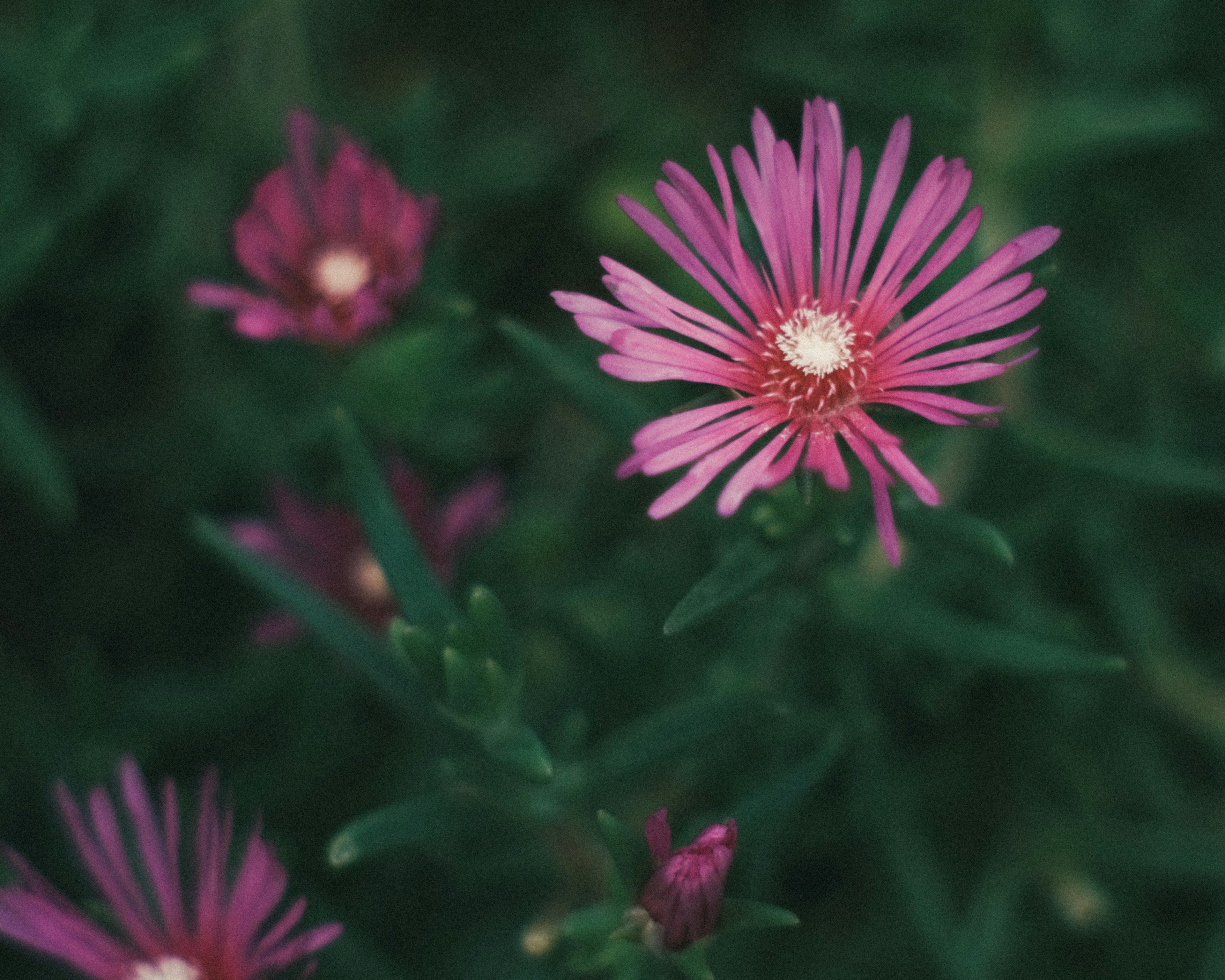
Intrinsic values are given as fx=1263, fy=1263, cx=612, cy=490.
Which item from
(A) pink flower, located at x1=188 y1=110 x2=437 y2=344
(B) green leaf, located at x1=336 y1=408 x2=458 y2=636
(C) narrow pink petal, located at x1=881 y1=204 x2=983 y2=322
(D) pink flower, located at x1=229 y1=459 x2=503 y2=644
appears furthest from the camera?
(D) pink flower, located at x1=229 y1=459 x2=503 y2=644

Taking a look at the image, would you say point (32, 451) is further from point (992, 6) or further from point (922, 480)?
point (992, 6)

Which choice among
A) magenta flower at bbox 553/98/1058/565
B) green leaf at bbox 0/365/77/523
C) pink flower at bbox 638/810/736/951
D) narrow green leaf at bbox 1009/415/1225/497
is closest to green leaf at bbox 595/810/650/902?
pink flower at bbox 638/810/736/951

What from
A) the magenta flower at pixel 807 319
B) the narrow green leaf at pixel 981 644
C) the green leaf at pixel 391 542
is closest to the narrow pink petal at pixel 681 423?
the magenta flower at pixel 807 319

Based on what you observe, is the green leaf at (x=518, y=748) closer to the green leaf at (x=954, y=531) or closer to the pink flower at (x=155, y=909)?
the pink flower at (x=155, y=909)

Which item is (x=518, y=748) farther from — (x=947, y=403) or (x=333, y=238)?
(x=333, y=238)

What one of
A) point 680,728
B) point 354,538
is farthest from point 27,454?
point 680,728

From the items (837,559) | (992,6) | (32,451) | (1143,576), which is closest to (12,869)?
(32,451)

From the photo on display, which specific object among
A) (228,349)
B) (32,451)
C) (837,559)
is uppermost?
(228,349)

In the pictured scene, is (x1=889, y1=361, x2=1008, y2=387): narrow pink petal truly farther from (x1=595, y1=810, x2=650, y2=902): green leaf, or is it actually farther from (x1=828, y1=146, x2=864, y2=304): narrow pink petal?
(x1=595, y1=810, x2=650, y2=902): green leaf
